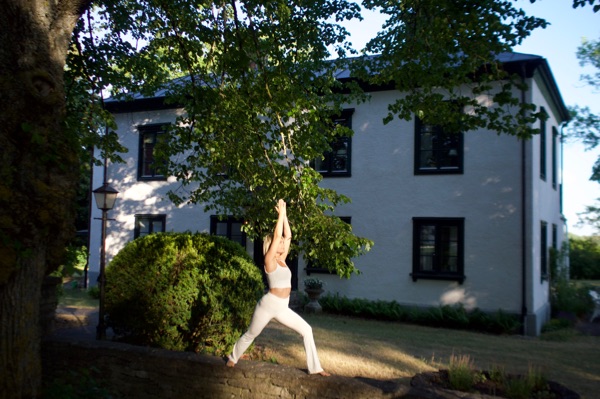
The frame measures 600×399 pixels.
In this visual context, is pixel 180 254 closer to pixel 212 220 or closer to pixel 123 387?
pixel 123 387

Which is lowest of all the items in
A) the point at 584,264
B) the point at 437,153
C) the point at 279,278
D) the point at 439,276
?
the point at 584,264

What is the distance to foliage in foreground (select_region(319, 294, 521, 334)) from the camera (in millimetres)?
13555

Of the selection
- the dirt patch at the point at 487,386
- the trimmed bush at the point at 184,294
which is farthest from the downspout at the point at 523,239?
the trimmed bush at the point at 184,294

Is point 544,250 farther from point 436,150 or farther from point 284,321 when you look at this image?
point 284,321

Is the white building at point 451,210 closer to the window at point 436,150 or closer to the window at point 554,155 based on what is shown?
the window at point 436,150

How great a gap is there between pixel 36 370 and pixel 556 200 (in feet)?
60.9

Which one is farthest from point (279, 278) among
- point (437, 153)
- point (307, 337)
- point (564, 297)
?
point (564, 297)

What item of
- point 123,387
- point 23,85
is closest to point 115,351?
point 123,387

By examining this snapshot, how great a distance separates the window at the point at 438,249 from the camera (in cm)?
1457

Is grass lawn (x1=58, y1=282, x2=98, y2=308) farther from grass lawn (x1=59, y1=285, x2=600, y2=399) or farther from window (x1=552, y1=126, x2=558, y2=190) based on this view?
window (x1=552, y1=126, x2=558, y2=190)

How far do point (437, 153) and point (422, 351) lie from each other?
7008mm

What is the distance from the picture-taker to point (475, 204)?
14430 mm

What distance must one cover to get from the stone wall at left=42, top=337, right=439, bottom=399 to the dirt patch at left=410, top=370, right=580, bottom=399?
0.77 m

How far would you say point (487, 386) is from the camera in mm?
5742
